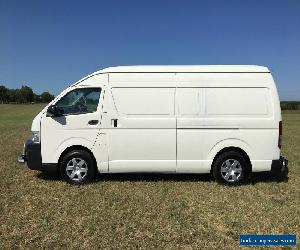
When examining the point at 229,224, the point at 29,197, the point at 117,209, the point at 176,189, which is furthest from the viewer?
the point at 176,189

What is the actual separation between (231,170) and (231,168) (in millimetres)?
42

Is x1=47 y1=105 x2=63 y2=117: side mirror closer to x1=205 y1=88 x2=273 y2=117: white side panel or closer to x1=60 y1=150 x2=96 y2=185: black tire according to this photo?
x1=60 y1=150 x2=96 y2=185: black tire

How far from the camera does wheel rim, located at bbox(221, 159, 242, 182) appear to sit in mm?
8297

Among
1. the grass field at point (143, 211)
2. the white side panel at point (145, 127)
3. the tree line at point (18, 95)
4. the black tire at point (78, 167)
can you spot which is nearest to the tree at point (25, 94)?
the tree line at point (18, 95)

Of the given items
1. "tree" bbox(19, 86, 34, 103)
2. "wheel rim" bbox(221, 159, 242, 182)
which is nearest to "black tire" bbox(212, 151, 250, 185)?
"wheel rim" bbox(221, 159, 242, 182)

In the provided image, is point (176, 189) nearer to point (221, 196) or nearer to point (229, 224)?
point (221, 196)

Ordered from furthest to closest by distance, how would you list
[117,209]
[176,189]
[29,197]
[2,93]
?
[2,93] < [176,189] < [29,197] < [117,209]

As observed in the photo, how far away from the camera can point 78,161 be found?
8.38 m

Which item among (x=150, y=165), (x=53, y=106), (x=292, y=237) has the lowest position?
(x=292, y=237)

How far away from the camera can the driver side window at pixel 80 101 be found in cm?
824

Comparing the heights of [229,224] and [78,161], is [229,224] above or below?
below

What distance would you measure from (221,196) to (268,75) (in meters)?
2.68

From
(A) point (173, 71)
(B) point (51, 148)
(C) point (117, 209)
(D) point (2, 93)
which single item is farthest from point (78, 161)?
(D) point (2, 93)

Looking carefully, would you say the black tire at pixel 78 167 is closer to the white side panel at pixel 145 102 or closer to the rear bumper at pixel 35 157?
the rear bumper at pixel 35 157
